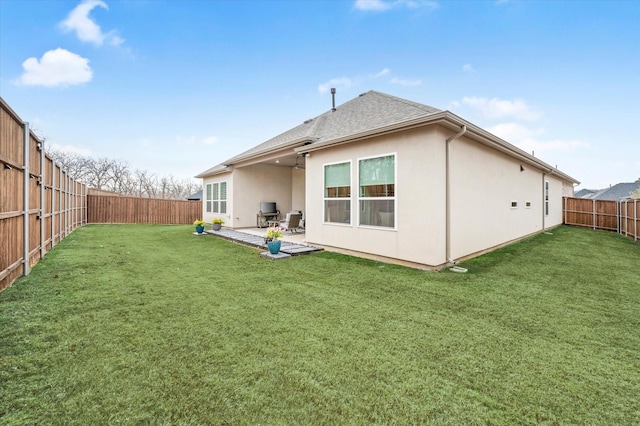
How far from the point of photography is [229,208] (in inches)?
480

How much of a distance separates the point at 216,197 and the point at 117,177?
21669mm

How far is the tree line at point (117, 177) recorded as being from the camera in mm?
25031

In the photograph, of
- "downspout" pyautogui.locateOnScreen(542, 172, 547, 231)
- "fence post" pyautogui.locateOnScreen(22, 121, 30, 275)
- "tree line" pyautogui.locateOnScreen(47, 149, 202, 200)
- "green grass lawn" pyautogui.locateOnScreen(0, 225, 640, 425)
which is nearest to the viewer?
"green grass lawn" pyautogui.locateOnScreen(0, 225, 640, 425)

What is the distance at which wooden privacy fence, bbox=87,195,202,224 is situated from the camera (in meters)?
16.1

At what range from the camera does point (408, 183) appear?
5617 millimetres

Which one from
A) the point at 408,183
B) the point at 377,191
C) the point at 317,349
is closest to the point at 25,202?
the point at 317,349

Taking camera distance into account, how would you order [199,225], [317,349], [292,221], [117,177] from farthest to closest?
[117,177], [199,225], [292,221], [317,349]

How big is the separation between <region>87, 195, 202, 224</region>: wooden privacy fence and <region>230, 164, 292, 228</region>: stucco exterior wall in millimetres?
7900

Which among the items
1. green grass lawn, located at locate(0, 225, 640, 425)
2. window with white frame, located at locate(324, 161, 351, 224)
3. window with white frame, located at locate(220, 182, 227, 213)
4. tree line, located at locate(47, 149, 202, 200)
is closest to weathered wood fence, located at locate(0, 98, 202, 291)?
green grass lawn, located at locate(0, 225, 640, 425)

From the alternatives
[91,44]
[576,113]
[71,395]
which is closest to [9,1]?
[91,44]

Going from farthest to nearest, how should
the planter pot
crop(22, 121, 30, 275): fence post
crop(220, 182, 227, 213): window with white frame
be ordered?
crop(220, 182, 227, 213): window with white frame, the planter pot, crop(22, 121, 30, 275): fence post

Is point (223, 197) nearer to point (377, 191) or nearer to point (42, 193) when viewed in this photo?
point (42, 193)

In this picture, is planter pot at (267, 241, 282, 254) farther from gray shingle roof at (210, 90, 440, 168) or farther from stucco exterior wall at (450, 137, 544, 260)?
stucco exterior wall at (450, 137, 544, 260)

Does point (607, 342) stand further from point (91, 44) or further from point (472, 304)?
point (91, 44)
